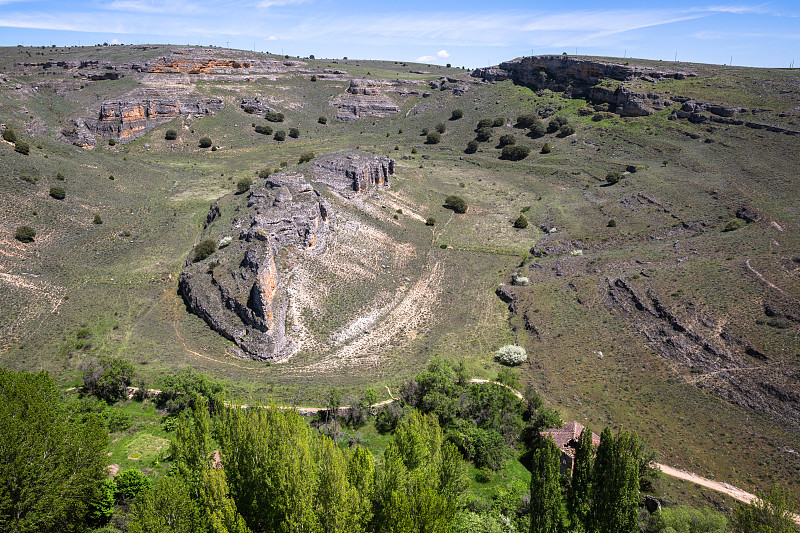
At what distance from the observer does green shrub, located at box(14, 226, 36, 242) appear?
5094 centimetres

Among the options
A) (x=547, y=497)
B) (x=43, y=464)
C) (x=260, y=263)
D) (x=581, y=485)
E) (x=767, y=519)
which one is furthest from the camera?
(x=260, y=263)

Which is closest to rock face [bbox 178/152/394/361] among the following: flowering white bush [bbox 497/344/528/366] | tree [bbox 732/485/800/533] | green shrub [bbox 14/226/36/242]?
green shrub [bbox 14/226/36/242]

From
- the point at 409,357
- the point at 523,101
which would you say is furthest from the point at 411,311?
the point at 523,101

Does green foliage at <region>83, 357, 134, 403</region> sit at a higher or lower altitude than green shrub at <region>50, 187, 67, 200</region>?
lower

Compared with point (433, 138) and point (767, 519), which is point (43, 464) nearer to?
point (767, 519)

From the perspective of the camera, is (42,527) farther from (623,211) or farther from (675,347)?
(623,211)

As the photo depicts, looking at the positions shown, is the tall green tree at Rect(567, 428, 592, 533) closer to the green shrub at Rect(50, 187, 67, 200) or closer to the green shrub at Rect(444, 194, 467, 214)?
the green shrub at Rect(444, 194, 467, 214)

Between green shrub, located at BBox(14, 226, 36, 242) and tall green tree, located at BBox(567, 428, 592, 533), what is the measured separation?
60.6 metres

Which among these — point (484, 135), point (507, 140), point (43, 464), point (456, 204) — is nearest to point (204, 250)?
point (43, 464)

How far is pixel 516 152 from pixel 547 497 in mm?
86006

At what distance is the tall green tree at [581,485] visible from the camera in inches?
905

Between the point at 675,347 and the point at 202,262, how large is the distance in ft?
158

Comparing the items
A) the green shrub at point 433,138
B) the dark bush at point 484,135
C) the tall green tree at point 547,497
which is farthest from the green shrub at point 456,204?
the tall green tree at point 547,497

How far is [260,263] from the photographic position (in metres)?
44.7
